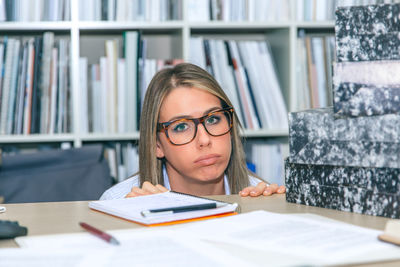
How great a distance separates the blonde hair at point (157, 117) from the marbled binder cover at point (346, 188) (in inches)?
29.4

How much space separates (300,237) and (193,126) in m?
0.86

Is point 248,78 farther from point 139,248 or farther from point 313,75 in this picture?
point 139,248

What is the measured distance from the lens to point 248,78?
2.18 m

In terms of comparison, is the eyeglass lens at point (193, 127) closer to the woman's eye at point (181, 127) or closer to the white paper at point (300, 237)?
the woman's eye at point (181, 127)

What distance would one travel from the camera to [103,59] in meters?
2.10

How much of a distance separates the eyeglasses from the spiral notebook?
1.67ft

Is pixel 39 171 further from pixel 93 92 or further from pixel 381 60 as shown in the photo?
pixel 381 60

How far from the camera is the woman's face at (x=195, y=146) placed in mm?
1489

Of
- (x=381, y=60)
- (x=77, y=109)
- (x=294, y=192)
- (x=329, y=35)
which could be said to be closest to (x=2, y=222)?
(x=294, y=192)

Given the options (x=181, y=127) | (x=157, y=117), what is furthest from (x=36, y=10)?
(x=181, y=127)

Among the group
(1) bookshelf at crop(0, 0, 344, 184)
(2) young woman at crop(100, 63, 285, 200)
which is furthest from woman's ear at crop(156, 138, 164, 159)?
(1) bookshelf at crop(0, 0, 344, 184)

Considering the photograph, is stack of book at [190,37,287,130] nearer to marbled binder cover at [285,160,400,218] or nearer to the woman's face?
the woman's face

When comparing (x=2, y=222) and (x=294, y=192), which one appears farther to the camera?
(x=294, y=192)

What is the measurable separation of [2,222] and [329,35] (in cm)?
201
